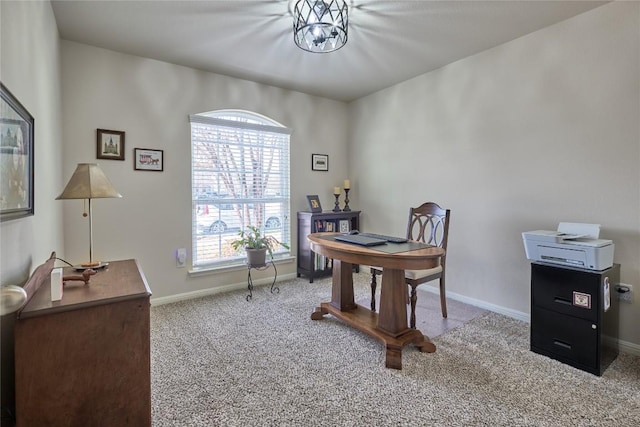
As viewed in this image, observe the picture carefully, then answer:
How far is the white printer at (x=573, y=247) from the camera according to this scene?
1949mm

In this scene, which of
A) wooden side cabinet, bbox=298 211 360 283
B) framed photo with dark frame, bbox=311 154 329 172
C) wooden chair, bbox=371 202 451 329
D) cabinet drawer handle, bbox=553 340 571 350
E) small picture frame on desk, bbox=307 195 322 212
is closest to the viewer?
cabinet drawer handle, bbox=553 340 571 350

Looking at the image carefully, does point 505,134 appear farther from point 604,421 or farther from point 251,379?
point 251,379

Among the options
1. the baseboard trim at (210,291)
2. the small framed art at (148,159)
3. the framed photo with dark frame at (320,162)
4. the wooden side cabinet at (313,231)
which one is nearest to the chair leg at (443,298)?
the wooden side cabinet at (313,231)

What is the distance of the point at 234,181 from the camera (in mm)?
3664

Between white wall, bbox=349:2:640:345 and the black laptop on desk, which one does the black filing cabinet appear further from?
the black laptop on desk

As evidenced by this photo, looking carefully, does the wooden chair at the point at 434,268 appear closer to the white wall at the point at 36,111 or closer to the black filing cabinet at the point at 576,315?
the black filing cabinet at the point at 576,315

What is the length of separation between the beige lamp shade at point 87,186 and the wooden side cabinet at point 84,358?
584mm

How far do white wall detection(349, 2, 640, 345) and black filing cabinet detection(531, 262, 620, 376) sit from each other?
0.38m

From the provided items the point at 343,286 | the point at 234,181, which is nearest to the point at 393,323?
the point at 343,286

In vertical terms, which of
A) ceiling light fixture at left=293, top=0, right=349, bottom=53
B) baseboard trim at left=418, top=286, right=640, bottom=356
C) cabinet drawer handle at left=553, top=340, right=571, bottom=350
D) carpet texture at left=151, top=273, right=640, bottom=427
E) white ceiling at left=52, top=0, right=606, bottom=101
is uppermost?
white ceiling at left=52, top=0, right=606, bottom=101

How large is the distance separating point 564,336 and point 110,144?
3.97 meters

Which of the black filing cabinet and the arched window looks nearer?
the black filing cabinet

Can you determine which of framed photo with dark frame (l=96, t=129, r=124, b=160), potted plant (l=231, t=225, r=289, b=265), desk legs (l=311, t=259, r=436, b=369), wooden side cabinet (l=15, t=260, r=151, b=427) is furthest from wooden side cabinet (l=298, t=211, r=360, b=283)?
wooden side cabinet (l=15, t=260, r=151, b=427)

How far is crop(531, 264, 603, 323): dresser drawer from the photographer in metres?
1.95
